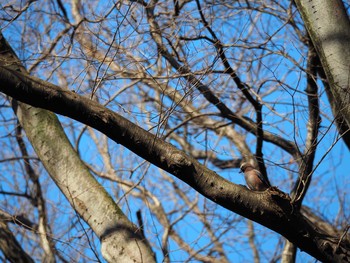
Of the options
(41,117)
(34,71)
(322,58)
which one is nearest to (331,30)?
(322,58)

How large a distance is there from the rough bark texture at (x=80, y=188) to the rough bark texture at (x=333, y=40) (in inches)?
67.0

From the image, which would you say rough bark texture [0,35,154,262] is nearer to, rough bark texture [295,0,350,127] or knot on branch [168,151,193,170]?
knot on branch [168,151,193,170]

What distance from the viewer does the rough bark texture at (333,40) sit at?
141 inches

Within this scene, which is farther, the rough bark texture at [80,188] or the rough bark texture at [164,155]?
the rough bark texture at [80,188]

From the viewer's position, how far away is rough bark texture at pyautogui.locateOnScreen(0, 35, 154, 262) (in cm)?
382

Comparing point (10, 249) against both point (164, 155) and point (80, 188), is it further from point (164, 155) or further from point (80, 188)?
point (164, 155)

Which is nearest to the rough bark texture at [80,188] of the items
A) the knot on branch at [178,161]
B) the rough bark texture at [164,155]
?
the rough bark texture at [164,155]

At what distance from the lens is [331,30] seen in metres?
3.71

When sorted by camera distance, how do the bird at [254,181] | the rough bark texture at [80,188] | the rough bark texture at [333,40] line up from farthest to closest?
1. the bird at [254,181]
2. the rough bark texture at [80,188]
3. the rough bark texture at [333,40]

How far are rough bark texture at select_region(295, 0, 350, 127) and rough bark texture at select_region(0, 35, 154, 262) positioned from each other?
1.70 metres

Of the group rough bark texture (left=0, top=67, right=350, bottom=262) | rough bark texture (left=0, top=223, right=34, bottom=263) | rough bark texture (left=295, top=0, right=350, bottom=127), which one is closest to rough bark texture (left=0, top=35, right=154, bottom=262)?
rough bark texture (left=0, top=67, right=350, bottom=262)

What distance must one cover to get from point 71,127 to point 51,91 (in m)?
4.56

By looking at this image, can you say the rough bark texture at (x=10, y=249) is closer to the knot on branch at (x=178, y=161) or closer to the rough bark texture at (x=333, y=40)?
the knot on branch at (x=178, y=161)

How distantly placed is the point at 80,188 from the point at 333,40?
2087 mm
